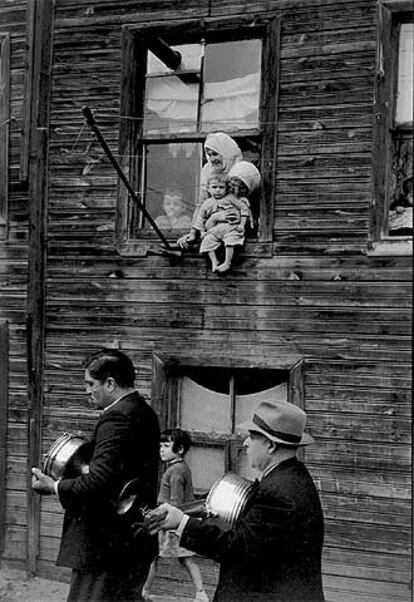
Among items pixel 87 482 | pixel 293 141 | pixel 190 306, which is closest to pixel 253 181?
pixel 293 141

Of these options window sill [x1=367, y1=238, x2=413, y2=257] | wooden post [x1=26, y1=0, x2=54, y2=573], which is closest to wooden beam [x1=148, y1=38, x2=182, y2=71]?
wooden post [x1=26, y1=0, x2=54, y2=573]

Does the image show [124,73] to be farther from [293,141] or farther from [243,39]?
[293,141]

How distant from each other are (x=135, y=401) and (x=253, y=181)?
2.88 m

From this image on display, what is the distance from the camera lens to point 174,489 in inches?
272

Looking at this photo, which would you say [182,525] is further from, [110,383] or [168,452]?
[168,452]

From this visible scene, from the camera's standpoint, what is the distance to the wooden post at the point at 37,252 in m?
7.84

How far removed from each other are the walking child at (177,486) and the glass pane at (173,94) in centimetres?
268

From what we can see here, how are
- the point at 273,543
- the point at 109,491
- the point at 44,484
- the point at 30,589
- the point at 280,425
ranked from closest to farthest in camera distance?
the point at 273,543 → the point at 280,425 → the point at 109,491 → the point at 44,484 → the point at 30,589

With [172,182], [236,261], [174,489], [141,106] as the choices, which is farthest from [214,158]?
[174,489]

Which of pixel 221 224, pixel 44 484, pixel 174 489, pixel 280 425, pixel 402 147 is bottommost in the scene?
pixel 174 489

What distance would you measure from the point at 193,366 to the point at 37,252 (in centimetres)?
177

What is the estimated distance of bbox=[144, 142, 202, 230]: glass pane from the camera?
7645 millimetres

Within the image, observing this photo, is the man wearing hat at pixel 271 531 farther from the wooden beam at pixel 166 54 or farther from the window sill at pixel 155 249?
the wooden beam at pixel 166 54

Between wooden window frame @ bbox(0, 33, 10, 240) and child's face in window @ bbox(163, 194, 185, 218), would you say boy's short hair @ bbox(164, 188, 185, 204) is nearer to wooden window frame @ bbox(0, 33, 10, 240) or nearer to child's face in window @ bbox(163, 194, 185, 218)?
child's face in window @ bbox(163, 194, 185, 218)
